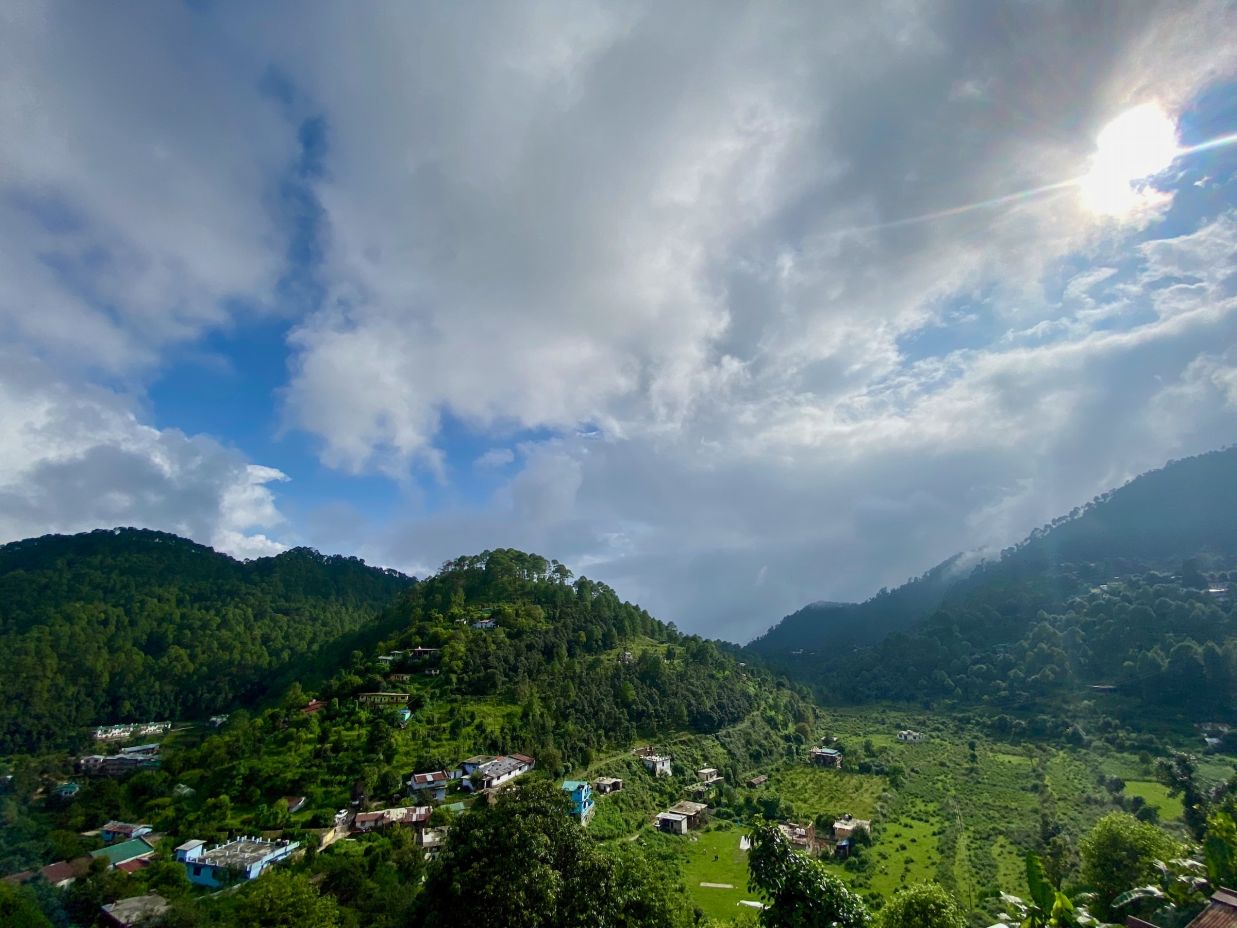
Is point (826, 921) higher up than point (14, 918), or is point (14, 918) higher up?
point (826, 921)

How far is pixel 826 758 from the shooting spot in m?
65.2

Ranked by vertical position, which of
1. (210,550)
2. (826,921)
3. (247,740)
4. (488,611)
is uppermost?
(210,550)

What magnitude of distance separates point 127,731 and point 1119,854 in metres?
108

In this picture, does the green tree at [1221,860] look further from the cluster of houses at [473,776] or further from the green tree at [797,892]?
the cluster of houses at [473,776]

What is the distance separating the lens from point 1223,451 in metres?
149

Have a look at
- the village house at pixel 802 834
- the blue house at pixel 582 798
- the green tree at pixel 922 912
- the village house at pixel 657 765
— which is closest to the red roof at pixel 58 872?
the blue house at pixel 582 798

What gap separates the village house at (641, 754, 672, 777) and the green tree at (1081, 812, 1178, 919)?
3118 centimetres

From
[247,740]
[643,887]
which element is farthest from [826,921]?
[247,740]

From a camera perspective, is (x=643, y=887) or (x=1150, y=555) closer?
(x=643, y=887)

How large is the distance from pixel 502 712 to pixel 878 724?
188 ft

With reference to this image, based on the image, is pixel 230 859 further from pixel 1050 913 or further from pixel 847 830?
pixel 1050 913

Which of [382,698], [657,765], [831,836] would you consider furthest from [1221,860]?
[382,698]

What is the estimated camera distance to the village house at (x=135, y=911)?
2856 centimetres

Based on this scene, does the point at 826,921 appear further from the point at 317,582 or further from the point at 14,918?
the point at 317,582
